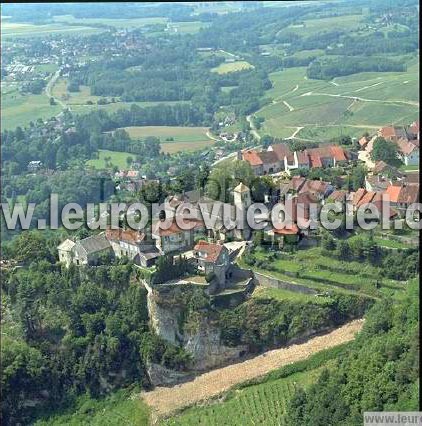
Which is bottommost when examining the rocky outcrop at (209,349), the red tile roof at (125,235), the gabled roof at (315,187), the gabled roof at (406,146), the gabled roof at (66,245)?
the rocky outcrop at (209,349)

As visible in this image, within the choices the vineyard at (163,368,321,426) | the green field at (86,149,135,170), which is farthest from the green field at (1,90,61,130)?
the vineyard at (163,368,321,426)

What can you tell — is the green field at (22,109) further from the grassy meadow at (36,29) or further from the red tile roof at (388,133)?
the red tile roof at (388,133)

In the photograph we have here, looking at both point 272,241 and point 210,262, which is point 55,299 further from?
point 272,241

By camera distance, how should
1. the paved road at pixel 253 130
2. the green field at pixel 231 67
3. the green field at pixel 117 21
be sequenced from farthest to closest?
the green field at pixel 117 21 < the green field at pixel 231 67 < the paved road at pixel 253 130

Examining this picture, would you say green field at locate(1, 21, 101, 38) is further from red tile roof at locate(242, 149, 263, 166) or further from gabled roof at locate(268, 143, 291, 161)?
red tile roof at locate(242, 149, 263, 166)

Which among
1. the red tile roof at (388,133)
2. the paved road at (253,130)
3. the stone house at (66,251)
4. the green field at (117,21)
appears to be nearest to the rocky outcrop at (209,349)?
the stone house at (66,251)

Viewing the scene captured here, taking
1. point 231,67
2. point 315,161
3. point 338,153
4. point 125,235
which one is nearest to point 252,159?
point 315,161

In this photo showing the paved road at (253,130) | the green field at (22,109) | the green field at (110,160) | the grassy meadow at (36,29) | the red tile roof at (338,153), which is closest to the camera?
the red tile roof at (338,153)
